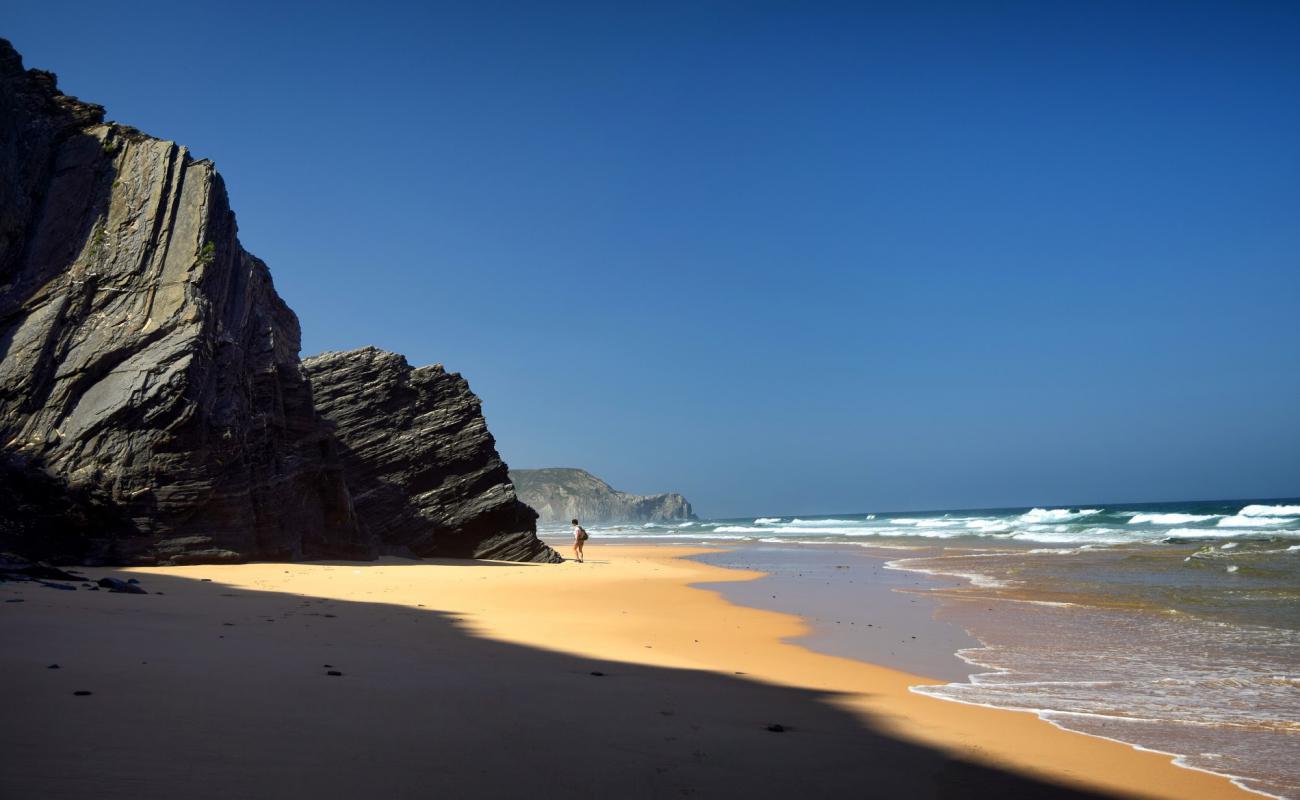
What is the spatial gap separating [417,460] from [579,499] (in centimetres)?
14402

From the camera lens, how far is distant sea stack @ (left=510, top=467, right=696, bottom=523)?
166 meters

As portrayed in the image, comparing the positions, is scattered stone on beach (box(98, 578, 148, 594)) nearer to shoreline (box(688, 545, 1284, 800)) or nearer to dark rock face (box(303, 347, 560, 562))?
shoreline (box(688, 545, 1284, 800))

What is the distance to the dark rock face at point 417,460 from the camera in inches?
962

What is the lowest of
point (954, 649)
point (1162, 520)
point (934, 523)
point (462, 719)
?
point (934, 523)

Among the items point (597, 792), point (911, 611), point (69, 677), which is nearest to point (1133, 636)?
point (911, 611)

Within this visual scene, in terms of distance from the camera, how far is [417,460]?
983 inches

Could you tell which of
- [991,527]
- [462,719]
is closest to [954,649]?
[462,719]

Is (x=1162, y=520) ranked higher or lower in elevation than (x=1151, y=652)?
lower

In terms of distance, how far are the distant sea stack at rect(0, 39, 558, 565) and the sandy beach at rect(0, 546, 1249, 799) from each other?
6.11 metres

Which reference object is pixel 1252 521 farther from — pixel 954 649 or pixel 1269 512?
Result: pixel 954 649

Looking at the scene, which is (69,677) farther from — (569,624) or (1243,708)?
(1243,708)

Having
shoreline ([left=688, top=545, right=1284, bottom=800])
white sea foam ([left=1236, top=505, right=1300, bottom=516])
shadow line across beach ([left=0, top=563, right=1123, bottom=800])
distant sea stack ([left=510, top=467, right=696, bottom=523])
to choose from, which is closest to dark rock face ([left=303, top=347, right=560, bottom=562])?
shoreline ([left=688, top=545, right=1284, bottom=800])

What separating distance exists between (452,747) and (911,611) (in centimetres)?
1132

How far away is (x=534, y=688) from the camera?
6188mm
